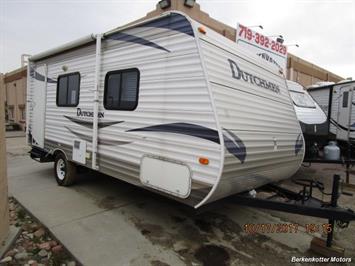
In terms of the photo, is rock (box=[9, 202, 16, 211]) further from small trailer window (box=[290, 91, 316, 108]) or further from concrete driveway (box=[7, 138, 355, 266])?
small trailer window (box=[290, 91, 316, 108])

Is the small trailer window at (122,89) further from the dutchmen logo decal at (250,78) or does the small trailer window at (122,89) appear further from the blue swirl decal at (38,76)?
the blue swirl decal at (38,76)

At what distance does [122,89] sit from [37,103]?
137 inches

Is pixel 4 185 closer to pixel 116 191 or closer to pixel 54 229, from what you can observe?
pixel 54 229

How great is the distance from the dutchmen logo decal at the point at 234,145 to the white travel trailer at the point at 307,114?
357 centimetres

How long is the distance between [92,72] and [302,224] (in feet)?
14.0

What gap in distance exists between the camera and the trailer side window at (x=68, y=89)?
5.30 m

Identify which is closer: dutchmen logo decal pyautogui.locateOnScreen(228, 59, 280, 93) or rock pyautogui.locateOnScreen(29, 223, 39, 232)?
dutchmen logo decal pyautogui.locateOnScreen(228, 59, 280, 93)

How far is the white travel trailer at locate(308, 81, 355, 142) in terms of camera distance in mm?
9070

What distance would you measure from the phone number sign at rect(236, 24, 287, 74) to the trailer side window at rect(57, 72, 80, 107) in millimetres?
6273

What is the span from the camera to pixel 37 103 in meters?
6.68

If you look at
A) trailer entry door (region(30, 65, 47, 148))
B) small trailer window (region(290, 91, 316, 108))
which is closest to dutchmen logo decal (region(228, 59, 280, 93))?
small trailer window (region(290, 91, 316, 108))

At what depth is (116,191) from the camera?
226 inches

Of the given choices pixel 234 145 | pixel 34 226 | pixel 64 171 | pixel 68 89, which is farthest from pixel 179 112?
pixel 64 171

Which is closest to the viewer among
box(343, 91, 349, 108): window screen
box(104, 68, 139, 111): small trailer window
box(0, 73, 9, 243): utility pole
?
box(0, 73, 9, 243): utility pole
